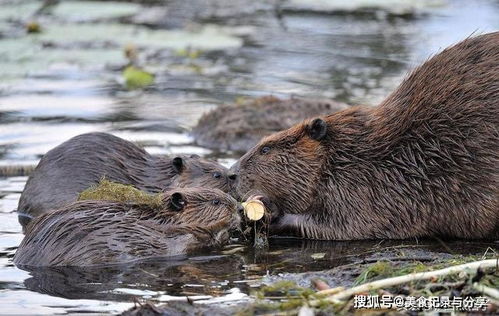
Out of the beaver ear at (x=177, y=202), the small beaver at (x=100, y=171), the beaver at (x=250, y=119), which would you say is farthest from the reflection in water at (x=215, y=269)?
the beaver at (x=250, y=119)

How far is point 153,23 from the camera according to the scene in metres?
15.2

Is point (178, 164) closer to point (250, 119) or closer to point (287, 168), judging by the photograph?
point (287, 168)

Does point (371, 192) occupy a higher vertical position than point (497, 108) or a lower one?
lower

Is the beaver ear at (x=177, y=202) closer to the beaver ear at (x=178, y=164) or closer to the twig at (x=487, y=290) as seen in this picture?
the beaver ear at (x=178, y=164)

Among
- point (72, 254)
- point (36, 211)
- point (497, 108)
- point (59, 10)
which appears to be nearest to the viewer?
point (72, 254)

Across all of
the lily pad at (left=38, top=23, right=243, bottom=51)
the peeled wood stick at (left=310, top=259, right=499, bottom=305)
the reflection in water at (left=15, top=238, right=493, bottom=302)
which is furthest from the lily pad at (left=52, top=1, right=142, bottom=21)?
the peeled wood stick at (left=310, top=259, right=499, bottom=305)

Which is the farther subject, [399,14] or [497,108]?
[399,14]

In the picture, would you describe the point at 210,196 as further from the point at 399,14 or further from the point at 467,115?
the point at 399,14

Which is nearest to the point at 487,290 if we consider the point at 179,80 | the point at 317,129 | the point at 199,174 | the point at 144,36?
the point at 317,129

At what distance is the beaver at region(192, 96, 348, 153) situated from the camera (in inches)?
385

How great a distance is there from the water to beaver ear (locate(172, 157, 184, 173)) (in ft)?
3.83

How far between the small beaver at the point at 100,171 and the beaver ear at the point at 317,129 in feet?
2.79

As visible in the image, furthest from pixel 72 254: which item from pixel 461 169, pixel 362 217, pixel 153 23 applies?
pixel 153 23

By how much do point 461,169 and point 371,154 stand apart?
0.58 meters
